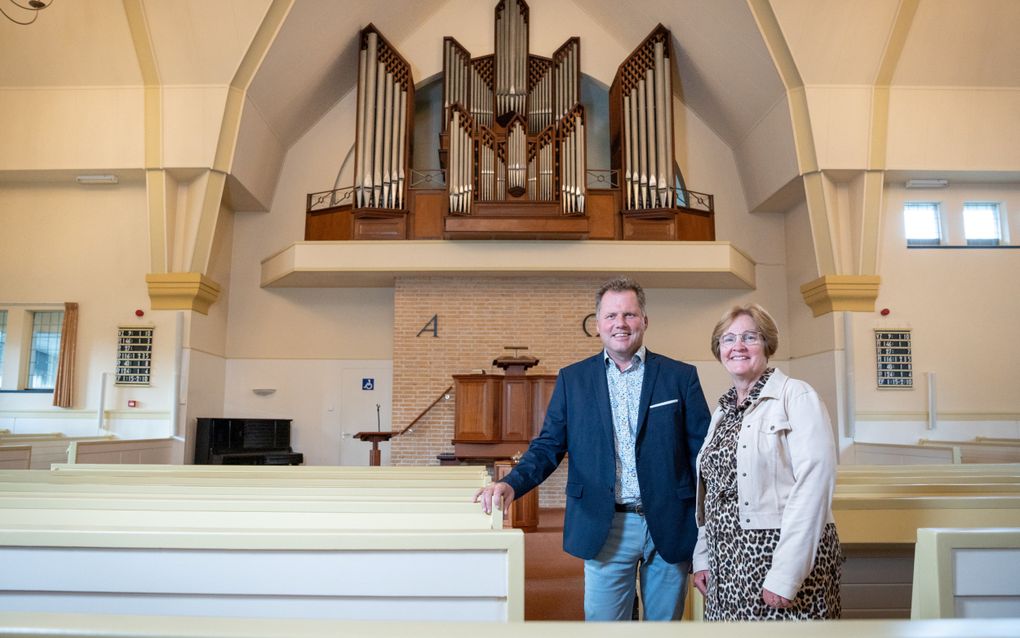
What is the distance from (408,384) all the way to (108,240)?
4.42m

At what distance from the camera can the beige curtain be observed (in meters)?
10.0

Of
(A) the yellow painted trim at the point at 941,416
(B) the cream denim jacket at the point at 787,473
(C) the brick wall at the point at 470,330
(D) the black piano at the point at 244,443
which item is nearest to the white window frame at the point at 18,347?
(D) the black piano at the point at 244,443

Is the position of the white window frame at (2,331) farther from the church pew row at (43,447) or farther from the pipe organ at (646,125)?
the pipe organ at (646,125)

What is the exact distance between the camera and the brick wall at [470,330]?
34.5ft

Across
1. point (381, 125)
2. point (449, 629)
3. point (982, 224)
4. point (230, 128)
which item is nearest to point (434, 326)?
point (381, 125)

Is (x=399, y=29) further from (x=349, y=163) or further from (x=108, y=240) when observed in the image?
(x=108, y=240)

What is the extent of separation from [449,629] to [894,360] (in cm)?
1001

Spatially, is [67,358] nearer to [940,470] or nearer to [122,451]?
[122,451]

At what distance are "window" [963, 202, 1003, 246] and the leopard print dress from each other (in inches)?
379

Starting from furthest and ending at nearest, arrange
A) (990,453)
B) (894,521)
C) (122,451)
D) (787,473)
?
1. (122,451)
2. (990,453)
3. (894,521)
4. (787,473)

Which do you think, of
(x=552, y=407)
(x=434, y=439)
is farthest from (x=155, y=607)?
(x=434, y=439)

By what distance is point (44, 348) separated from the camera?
34.3 ft

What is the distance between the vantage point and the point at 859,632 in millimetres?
832

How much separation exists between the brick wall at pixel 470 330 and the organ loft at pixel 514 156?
2.90 feet
